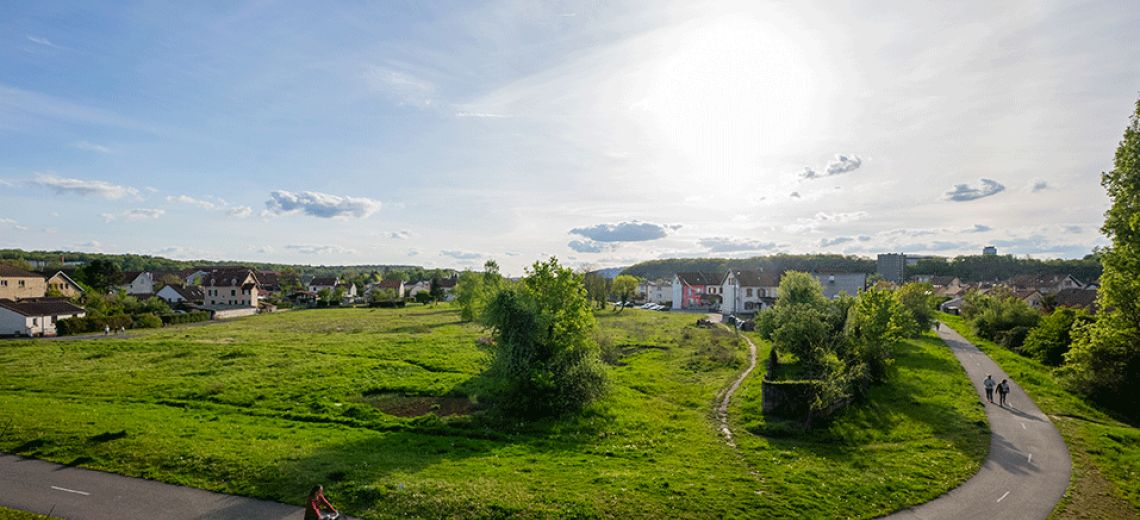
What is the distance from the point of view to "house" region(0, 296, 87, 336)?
51219 mm

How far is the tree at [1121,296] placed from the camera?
79.0ft

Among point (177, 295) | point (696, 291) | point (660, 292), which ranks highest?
point (696, 291)

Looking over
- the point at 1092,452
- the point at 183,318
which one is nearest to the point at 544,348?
the point at 1092,452

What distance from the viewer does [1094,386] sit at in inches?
1138

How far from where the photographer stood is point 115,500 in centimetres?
1415

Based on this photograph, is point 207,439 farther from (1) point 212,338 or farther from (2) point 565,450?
(1) point 212,338

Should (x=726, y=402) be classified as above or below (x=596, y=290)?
below

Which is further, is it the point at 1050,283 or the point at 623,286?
the point at 1050,283

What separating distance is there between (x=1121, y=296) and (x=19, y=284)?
4544 inches

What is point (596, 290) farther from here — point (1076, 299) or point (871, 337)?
point (1076, 299)

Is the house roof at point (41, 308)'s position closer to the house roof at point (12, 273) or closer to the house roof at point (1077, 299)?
the house roof at point (12, 273)

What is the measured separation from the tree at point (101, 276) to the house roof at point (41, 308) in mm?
36094

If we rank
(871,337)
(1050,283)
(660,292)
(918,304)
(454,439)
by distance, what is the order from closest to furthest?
(454,439)
(871,337)
(918,304)
(1050,283)
(660,292)

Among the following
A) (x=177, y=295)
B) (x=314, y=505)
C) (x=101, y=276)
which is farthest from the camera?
(x=177, y=295)
